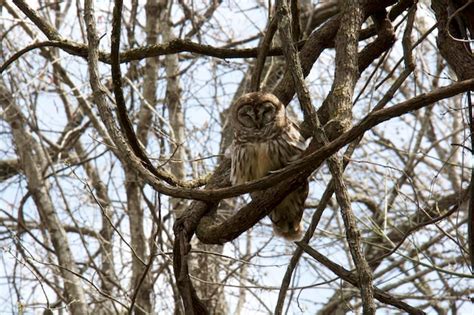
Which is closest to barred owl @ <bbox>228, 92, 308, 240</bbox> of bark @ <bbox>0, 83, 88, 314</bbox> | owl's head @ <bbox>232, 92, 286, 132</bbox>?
owl's head @ <bbox>232, 92, 286, 132</bbox>

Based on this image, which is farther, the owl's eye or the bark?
the bark

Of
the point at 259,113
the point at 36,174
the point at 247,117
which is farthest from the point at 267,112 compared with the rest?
the point at 36,174

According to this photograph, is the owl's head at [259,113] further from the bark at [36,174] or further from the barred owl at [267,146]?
the bark at [36,174]

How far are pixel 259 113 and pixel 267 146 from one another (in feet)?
0.91

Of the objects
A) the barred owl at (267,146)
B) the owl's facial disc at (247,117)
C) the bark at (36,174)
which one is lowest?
the barred owl at (267,146)

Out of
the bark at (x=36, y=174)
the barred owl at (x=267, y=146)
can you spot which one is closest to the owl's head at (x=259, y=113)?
the barred owl at (x=267, y=146)

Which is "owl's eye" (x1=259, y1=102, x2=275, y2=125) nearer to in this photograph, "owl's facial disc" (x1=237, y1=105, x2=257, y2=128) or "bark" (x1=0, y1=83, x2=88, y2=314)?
"owl's facial disc" (x1=237, y1=105, x2=257, y2=128)

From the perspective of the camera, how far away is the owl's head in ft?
16.5

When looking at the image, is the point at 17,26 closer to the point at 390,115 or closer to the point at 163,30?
the point at 163,30

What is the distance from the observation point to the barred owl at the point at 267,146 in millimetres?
4945

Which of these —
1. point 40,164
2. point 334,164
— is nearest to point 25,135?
point 40,164

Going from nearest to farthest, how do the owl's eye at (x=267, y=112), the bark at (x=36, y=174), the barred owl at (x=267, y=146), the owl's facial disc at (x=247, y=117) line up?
the barred owl at (x=267, y=146) → the owl's eye at (x=267, y=112) → the owl's facial disc at (x=247, y=117) → the bark at (x=36, y=174)

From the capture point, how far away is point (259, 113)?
5152mm

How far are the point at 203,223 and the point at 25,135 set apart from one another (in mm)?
5918
